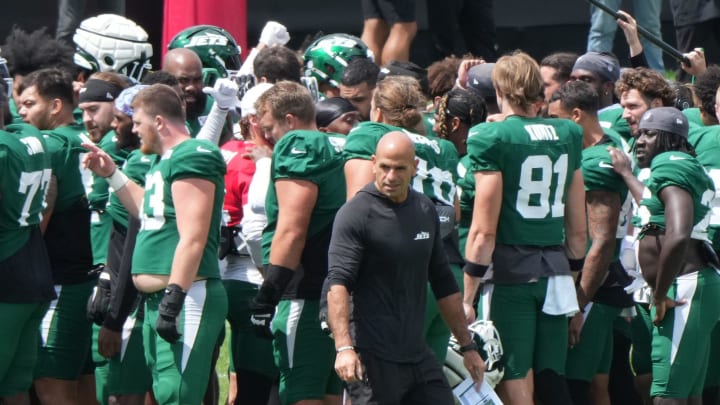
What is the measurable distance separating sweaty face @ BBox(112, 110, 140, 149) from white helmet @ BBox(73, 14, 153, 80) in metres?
1.52

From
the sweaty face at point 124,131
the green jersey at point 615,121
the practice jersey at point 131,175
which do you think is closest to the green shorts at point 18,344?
the practice jersey at point 131,175

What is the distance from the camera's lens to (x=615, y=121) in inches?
367

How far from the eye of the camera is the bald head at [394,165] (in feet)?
22.3

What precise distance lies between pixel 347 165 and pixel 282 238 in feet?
1.54

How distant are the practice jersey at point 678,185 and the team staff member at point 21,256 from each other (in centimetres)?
305

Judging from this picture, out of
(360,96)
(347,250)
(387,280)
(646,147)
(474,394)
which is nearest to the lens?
(347,250)

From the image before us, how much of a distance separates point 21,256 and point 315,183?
1.52m

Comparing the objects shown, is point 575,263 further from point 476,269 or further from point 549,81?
point 549,81

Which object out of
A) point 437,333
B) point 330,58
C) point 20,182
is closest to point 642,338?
point 437,333

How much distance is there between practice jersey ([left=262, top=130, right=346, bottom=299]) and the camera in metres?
7.47

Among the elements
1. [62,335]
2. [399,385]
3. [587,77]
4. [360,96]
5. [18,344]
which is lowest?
[62,335]

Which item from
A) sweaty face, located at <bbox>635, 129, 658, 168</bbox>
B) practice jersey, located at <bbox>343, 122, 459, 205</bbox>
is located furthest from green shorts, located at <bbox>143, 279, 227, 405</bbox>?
sweaty face, located at <bbox>635, 129, 658, 168</bbox>

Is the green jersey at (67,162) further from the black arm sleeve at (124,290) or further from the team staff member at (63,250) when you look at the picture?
the black arm sleeve at (124,290)

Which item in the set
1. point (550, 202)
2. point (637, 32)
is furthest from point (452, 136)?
point (637, 32)
